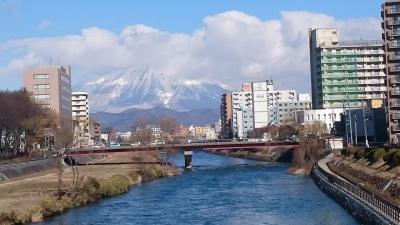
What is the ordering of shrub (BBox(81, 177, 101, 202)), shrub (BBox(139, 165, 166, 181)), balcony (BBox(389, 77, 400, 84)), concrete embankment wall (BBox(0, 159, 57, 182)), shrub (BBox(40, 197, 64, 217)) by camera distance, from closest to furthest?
shrub (BBox(40, 197, 64, 217)) → shrub (BBox(81, 177, 101, 202)) → concrete embankment wall (BBox(0, 159, 57, 182)) → shrub (BBox(139, 165, 166, 181)) → balcony (BBox(389, 77, 400, 84))

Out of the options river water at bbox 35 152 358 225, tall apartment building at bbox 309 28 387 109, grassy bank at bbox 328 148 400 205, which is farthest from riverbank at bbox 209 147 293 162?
river water at bbox 35 152 358 225

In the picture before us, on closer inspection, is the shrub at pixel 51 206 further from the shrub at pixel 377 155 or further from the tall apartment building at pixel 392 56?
the tall apartment building at pixel 392 56

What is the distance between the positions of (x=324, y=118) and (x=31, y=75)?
231 ft

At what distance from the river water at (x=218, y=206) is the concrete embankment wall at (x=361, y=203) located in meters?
0.63

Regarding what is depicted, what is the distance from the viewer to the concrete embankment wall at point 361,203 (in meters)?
30.7

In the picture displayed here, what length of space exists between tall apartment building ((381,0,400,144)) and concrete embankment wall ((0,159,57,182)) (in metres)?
48.7

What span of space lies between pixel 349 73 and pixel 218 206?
104 meters

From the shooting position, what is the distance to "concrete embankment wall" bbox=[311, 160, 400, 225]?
30.7 metres

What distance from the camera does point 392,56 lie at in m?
→ 100

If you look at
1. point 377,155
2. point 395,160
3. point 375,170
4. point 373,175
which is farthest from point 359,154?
point 373,175

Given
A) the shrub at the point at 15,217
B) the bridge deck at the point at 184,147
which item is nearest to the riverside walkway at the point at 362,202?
the shrub at the point at 15,217

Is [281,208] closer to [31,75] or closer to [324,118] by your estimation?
[324,118]

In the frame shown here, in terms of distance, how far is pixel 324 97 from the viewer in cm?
15212

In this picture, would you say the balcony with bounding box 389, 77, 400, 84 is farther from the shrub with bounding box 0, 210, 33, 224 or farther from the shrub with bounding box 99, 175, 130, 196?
the shrub with bounding box 0, 210, 33, 224
